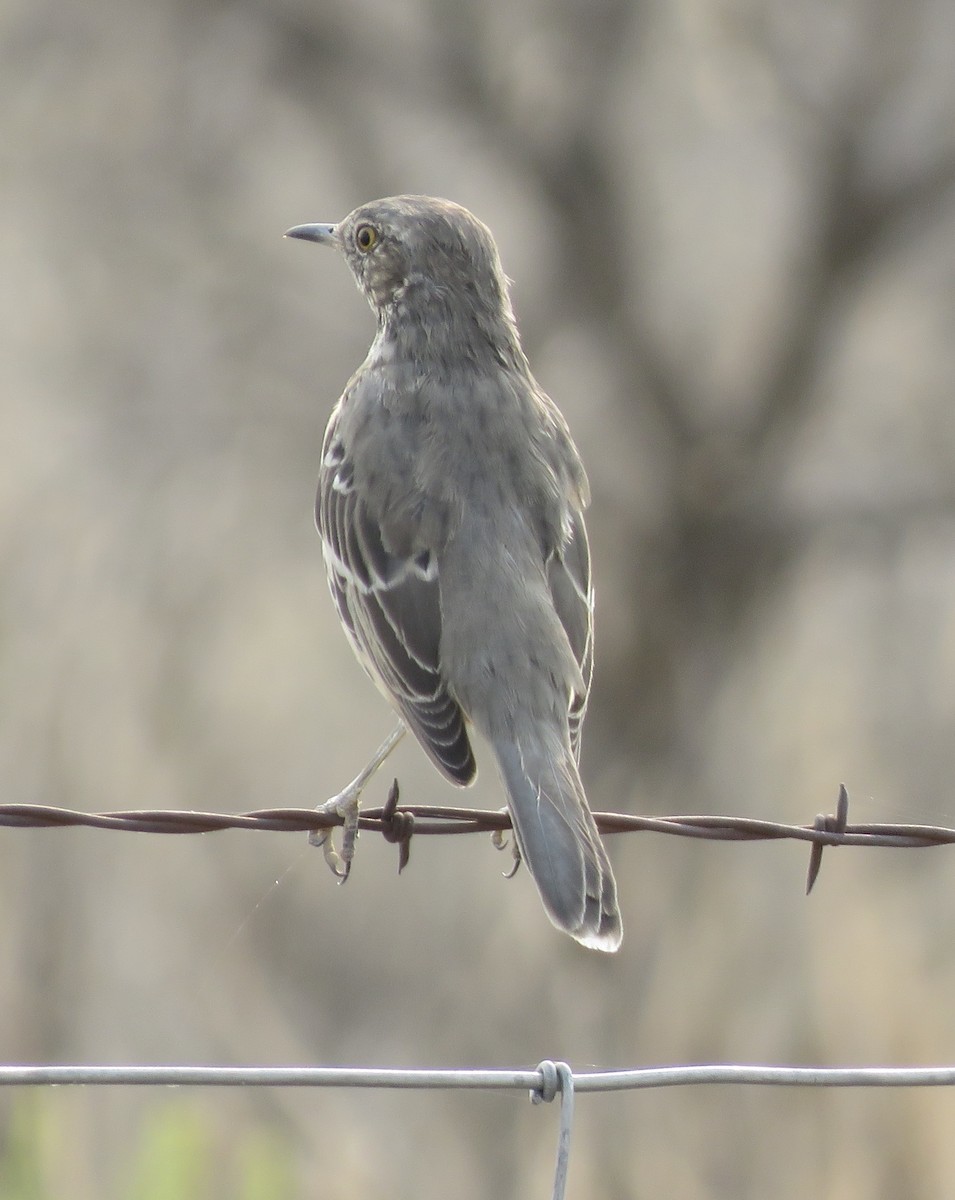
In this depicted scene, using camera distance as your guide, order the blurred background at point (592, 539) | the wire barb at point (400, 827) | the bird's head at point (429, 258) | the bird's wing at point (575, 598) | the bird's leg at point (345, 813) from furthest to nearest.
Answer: the blurred background at point (592, 539)
the bird's head at point (429, 258)
the bird's wing at point (575, 598)
the bird's leg at point (345, 813)
the wire barb at point (400, 827)

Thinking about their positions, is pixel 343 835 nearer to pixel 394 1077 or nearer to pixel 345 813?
pixel 345 813

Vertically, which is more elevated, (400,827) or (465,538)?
(465,538)

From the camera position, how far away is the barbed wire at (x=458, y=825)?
358 centimetres

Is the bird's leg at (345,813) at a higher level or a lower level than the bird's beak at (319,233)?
lower

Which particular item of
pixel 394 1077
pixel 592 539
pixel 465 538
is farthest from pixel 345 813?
pixel 592 539

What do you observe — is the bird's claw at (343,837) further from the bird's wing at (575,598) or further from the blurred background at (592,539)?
the blurred background at (592,539)

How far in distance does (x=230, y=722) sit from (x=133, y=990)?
1846mm

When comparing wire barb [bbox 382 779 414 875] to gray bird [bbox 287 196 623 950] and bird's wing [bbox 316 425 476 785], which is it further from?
bird's wing [bbox 316 425 476 785]

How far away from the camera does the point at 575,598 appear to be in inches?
206

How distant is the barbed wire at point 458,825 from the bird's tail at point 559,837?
91 millimetres

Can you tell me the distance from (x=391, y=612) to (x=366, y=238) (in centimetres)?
182

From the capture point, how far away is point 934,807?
1089 centimetres

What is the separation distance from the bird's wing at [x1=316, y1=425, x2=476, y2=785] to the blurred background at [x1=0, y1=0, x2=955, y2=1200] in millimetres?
Answer: 5278

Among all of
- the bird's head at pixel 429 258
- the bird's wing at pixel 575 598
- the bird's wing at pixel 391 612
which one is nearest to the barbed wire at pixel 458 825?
the bird's wing at pixel 391 612
